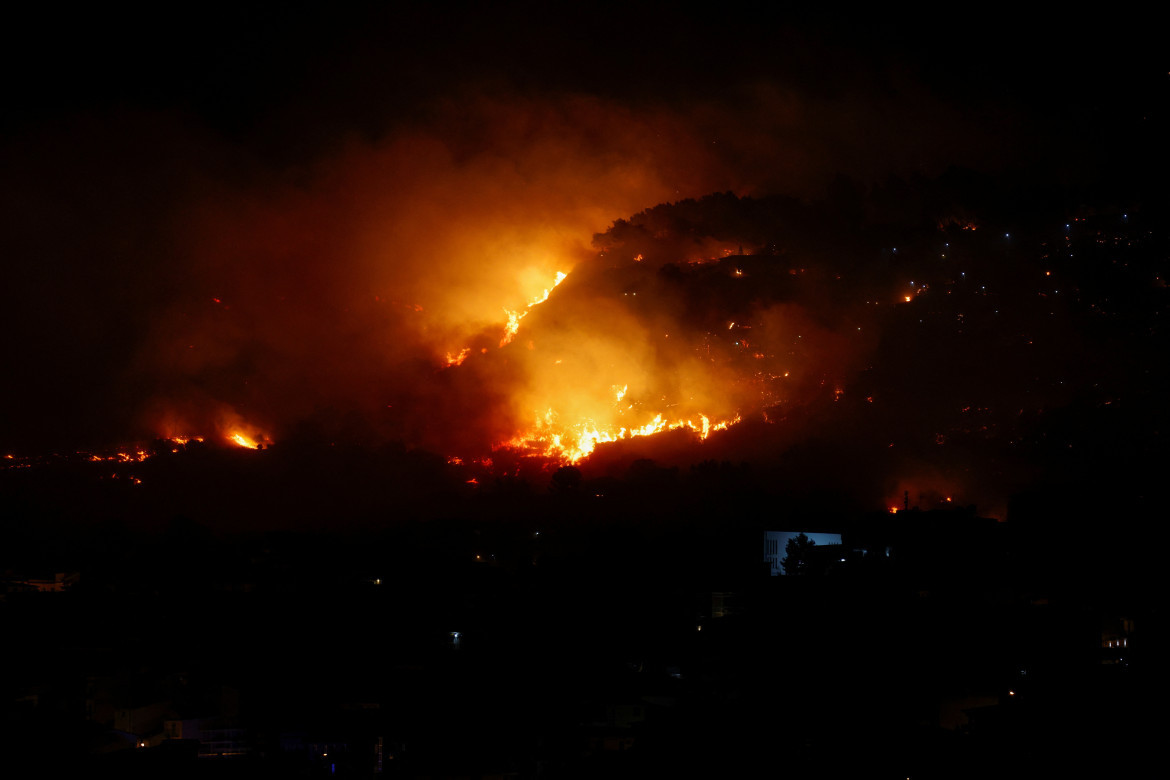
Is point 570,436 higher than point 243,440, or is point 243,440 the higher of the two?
point 243,440

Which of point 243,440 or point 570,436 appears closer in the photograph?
point 570,436

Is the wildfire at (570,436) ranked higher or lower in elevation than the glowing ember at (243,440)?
lower

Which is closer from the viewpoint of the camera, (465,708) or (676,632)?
(465,708)

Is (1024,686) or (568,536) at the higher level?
(568,536)

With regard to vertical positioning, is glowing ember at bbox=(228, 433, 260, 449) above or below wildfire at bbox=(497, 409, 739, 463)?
above

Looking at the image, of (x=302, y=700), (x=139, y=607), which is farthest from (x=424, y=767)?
(x=139, y=607)

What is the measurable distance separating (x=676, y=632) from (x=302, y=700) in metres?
10.3

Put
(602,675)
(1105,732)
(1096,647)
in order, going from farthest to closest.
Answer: (602,675), (1096,647), (1105,732)

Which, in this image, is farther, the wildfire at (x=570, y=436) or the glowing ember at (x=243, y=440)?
the glowing ember at (x=243, y=440)

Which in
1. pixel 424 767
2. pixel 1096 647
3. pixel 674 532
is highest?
pixel 674 532

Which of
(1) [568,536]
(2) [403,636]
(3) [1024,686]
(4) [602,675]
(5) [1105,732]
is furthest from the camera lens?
(1) [568,536]

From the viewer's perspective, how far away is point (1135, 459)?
117 feet

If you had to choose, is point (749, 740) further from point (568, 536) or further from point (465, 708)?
point (568, 536)

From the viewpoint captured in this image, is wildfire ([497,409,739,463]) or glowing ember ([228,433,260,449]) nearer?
wildfire ([497,409,739,463])
